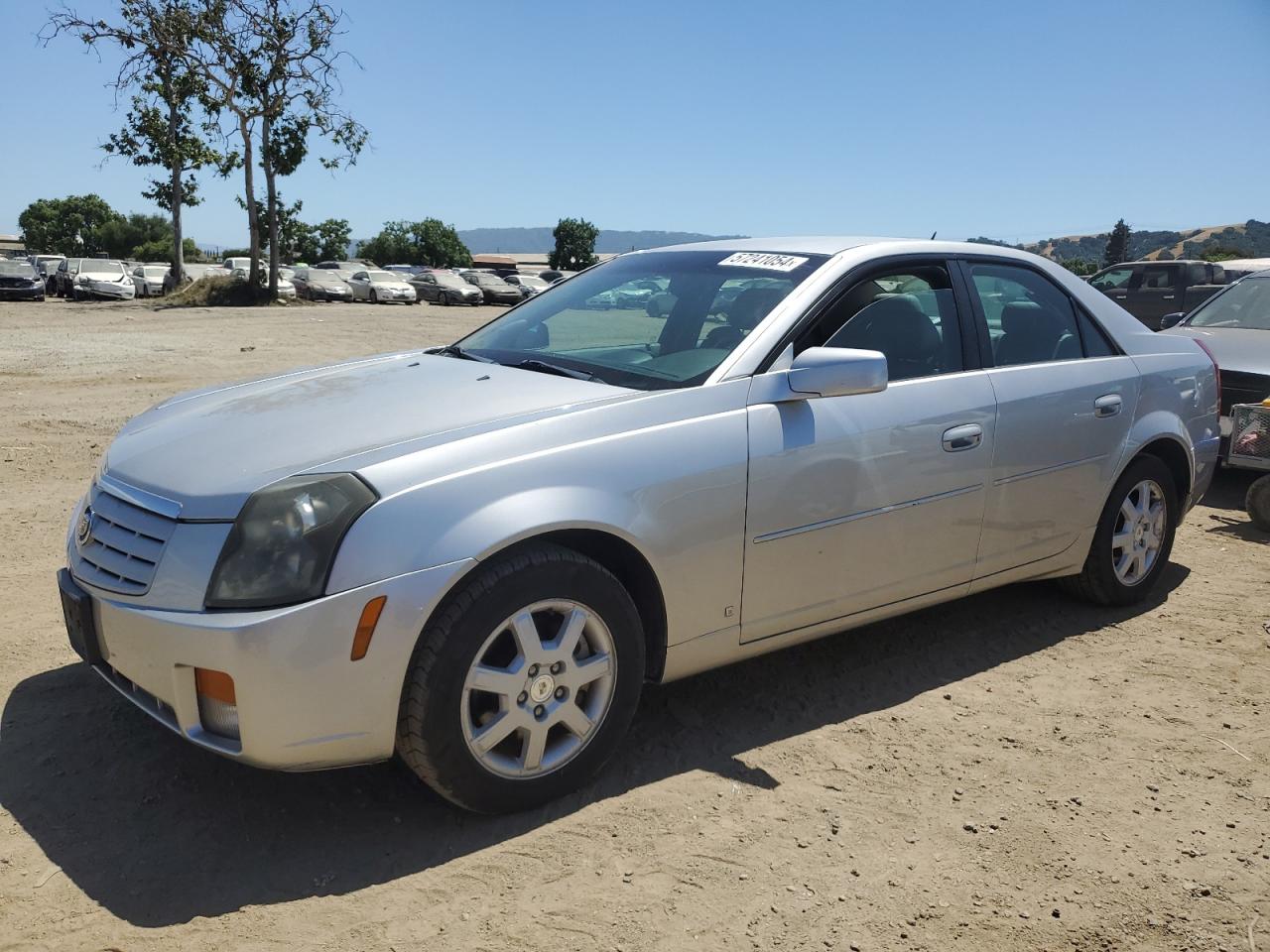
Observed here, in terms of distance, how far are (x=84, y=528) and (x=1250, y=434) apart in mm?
6452

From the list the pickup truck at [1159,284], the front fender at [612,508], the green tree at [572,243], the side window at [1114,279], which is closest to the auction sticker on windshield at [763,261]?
the front fender at [612,508]

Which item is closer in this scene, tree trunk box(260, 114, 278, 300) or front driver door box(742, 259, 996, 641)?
front driver door box(742, 259, 996, 641)

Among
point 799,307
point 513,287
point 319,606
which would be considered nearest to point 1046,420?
point 799,307

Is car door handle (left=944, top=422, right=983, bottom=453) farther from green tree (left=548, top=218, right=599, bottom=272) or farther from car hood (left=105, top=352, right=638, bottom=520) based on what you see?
green tree (left=548, top=218, right=599, bottom=272)

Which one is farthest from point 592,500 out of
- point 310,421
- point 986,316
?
point 986,316

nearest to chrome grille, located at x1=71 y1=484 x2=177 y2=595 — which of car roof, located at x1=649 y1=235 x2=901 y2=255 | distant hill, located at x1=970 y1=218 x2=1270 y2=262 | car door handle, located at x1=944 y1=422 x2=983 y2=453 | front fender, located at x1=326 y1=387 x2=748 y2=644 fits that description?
front fender, located at x1=326 y1=387 x2=748 y2=644

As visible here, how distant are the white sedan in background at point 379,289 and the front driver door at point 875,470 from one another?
1560 inches

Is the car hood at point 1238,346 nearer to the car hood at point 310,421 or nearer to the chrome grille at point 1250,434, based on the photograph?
the chrome grille at point 1250,434

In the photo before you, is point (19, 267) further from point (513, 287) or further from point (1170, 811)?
point (1170, 811)

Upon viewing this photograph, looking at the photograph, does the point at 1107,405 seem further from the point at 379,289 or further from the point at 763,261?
the point at 379,289

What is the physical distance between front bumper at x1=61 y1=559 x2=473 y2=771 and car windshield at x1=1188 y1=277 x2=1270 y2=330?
7.67m

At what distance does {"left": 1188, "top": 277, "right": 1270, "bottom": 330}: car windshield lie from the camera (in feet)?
26.8

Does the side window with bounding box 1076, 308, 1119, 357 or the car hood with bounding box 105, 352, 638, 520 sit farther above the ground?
the side window with bounding box 1076, 308, 1119, 357

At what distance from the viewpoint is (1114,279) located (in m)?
21.4
